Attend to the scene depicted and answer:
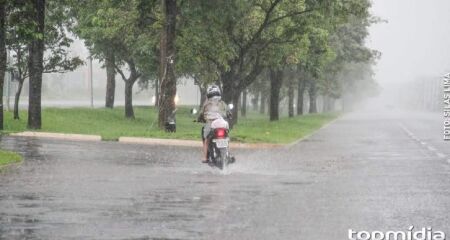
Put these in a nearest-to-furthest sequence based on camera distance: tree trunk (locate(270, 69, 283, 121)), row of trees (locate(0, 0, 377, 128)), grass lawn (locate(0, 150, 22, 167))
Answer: grass lawn (locate(0, 150, 22, 167)), row of trees (locate(0, 0, 377, 128)), tree trunk (locate(270, 69, 283, 121))

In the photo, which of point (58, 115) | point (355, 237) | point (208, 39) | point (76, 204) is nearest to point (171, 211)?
point (76, 204)

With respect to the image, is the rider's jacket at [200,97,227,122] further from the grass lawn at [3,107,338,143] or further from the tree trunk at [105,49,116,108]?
the tree trunk at [105,49,116,108]

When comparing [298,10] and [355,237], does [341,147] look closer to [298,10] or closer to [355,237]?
[298,10]

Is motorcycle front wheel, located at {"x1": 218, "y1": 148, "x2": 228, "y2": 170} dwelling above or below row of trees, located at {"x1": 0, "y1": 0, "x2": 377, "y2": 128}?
below

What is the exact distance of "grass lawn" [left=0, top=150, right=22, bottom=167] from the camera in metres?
16.5

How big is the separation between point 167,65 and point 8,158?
12832 mm

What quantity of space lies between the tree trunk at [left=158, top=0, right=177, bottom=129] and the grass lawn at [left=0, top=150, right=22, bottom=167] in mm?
11696

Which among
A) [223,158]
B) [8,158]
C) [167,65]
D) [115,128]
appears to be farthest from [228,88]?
[223,158]

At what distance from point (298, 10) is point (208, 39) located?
14.7ft

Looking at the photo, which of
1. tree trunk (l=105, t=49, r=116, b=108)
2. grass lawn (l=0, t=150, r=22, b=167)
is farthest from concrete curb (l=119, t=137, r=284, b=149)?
tree trunk (l=105, t=49, r=116, b=108)

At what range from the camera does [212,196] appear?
12.0 meters

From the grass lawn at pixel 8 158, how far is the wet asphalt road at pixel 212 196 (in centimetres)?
29

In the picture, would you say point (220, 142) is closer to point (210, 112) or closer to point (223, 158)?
point (223, 158)

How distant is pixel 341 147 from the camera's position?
2575 centimetres
